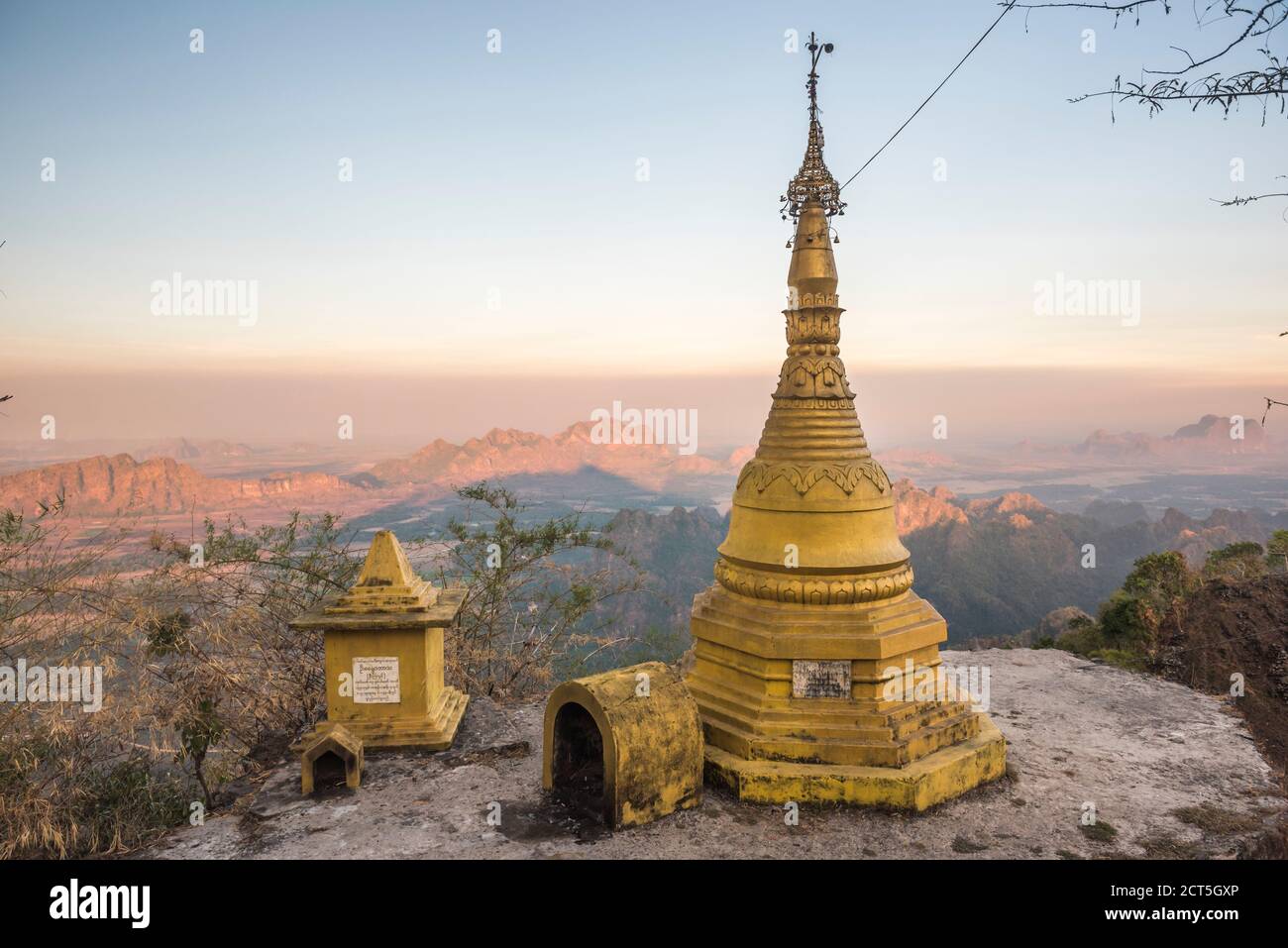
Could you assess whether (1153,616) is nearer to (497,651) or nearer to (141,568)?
(497,651)

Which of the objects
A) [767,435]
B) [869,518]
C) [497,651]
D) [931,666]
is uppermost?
[767,435]

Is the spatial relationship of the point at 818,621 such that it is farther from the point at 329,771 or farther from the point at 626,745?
the point at 329,771

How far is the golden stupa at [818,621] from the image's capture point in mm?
7234

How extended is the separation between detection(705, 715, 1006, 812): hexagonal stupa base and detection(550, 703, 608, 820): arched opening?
3.82 ft

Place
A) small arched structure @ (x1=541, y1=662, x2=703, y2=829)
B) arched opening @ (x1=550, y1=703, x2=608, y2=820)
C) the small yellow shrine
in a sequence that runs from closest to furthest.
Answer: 1. small arched structure @ (x1=541, y1=662, x2=703, y2=829)
2. arched opening @ (x1=550, y1=703, x2=608, y2=820)
3. the small yellow shrine

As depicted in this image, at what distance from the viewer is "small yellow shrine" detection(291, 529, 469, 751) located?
849cm

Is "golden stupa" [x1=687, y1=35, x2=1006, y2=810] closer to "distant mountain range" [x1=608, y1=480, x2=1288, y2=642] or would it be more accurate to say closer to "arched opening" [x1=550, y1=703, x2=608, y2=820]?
"arched opening" [x1=550, y1=703, x2=608, y2=820]

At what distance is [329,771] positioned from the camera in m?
7.75

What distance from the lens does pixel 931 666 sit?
7965mm

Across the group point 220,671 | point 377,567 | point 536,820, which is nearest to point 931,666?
point 536,820

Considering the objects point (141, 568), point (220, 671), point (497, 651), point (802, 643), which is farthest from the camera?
point (497, 651)

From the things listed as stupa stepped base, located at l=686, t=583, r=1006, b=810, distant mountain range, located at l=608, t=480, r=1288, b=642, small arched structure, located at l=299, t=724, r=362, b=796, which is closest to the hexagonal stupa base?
stupa stepped base, located at l=686, t=583, r=1006, b=810

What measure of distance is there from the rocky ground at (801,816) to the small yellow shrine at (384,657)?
360mm
